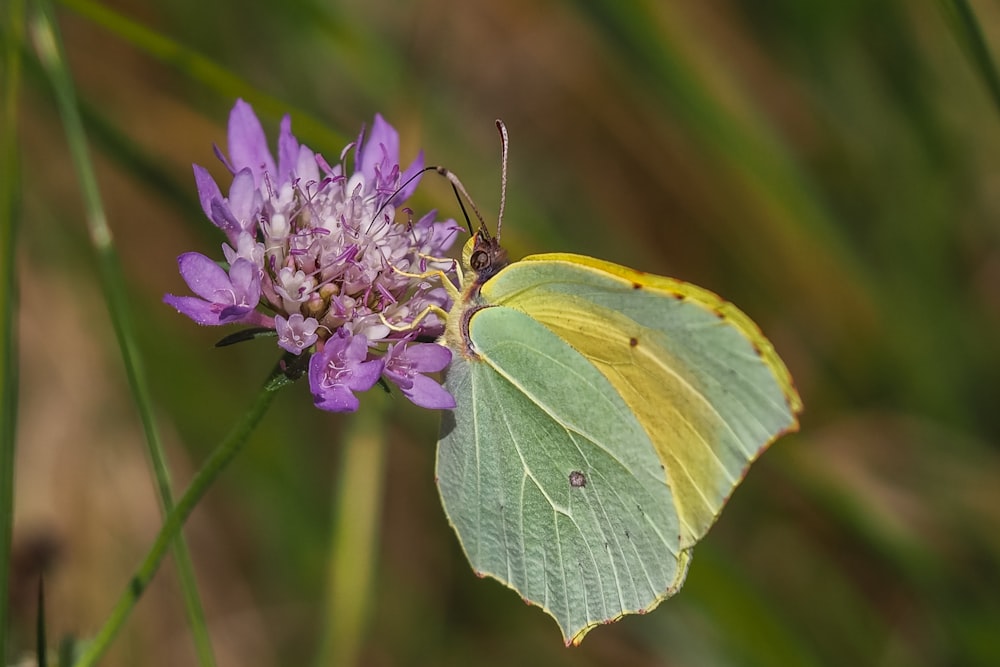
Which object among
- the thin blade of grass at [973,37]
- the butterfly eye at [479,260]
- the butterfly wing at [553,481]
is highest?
the thin blade of grass at [973,37]

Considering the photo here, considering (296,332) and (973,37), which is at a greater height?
(973,37)

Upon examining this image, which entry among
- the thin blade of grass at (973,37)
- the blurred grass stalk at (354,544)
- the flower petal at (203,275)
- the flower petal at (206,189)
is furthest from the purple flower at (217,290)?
the thin blade of grass at (973,37)

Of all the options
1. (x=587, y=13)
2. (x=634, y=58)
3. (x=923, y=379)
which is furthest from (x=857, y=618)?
(x=587, y=13)

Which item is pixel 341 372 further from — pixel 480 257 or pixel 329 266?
pixel 480 257

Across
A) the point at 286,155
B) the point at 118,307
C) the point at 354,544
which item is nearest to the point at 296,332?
the point at 118,307

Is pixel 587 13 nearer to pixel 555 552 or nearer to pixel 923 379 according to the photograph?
pixel 923 379

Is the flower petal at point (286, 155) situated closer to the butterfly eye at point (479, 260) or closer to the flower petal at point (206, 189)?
the flower petal at point (206, 189)

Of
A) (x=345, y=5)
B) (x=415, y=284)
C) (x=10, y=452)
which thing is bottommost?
(x=10, y=452)

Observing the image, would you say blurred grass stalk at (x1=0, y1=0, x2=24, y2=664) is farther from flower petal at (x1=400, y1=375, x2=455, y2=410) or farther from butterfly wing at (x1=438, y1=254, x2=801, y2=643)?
butterfly wing at (x1=438, y1=254, x2=801, y2=643)
